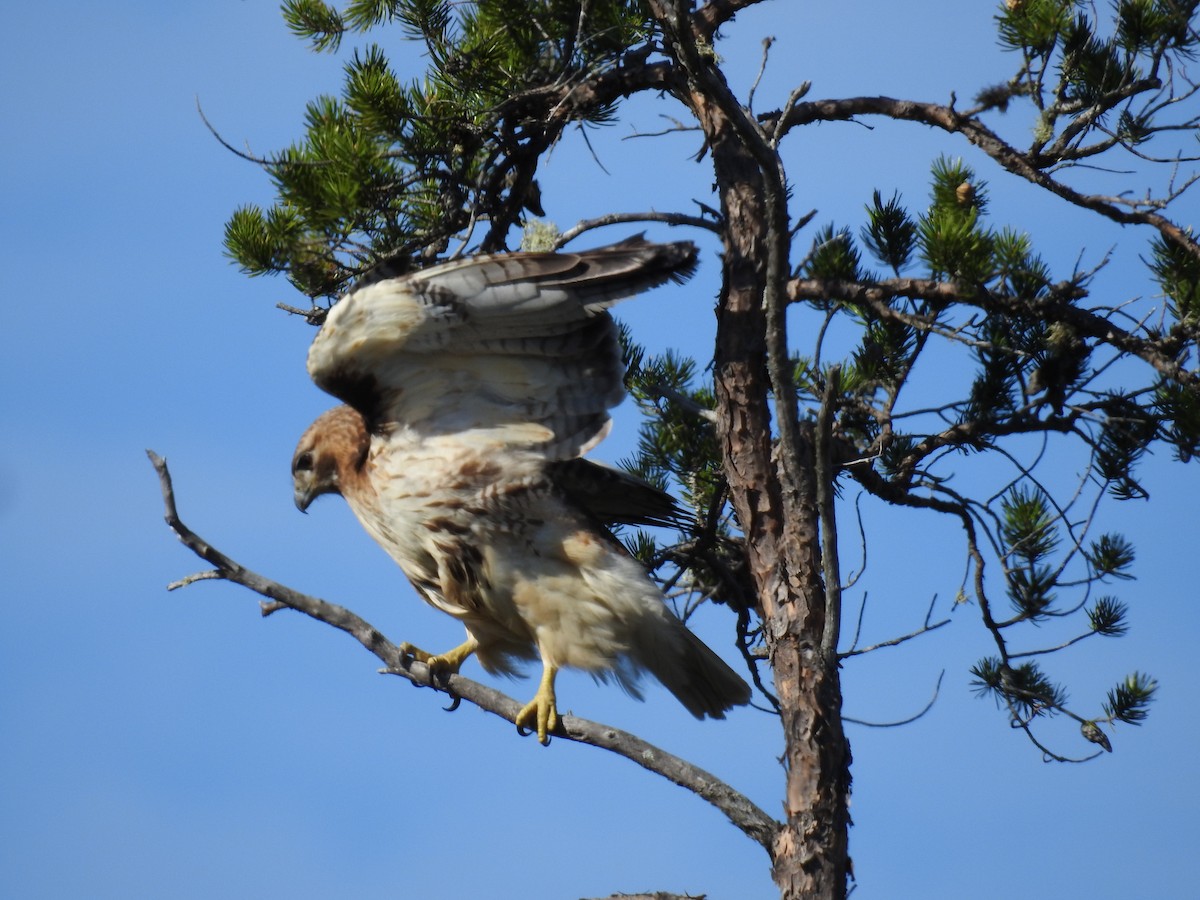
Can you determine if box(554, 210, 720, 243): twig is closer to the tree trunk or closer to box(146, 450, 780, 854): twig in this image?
the tree trunk

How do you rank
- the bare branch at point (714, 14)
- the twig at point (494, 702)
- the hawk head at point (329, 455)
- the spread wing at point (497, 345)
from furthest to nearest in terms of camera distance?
the hawk head at point (329, 455), the bare branch at point (714, 14), the spread wing at point (497, 345), the twig at point (494, 702)

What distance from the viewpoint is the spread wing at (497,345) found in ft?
12.6

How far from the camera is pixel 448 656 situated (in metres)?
4.45

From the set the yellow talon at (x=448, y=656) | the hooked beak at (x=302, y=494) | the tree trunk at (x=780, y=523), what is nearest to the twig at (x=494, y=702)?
the tree trunk at (x=780, y=523)

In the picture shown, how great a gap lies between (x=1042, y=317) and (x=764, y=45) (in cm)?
117

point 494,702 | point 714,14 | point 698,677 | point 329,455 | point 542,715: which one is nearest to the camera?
point 494,702

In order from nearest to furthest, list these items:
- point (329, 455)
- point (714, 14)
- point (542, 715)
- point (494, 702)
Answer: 1. point (494, 702)
2. point (542, 715)
3. point (714, 14)
4. point (329, 455)

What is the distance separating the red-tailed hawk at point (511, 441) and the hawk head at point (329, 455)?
0.54 ft

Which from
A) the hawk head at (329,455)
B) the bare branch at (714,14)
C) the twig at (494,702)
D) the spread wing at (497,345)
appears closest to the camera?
the twig at (494,702)

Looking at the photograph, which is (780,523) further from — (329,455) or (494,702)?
(329,455)

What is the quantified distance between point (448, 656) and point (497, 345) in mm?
1125

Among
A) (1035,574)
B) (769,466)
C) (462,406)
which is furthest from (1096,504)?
(462,406)

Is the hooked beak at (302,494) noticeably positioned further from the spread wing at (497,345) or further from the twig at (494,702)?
the twig at (494,702)

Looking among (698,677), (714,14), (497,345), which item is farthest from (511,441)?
(714,14)
